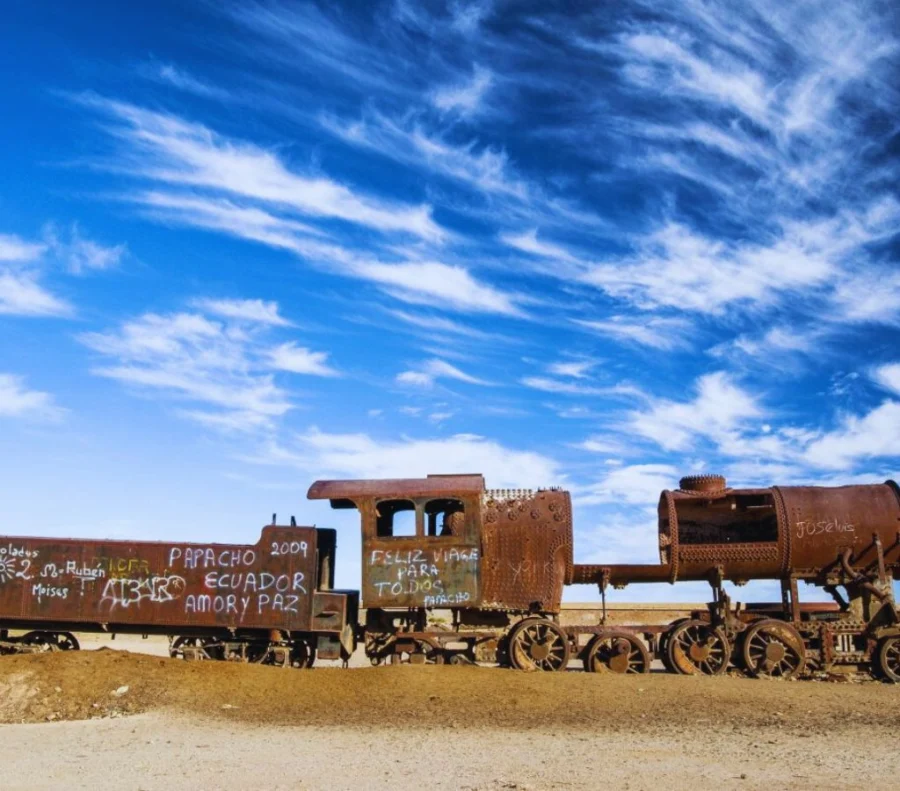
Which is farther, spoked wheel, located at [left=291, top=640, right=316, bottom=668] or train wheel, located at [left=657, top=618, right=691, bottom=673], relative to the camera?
spoked wheel, located at [left=291, top=640, right=316, bottom=668]

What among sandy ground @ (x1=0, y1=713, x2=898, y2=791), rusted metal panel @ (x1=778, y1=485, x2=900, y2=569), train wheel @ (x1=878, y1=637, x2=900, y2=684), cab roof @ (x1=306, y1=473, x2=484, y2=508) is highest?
cab roof @ (x1=306, y1=473, x2=484, y2=508)

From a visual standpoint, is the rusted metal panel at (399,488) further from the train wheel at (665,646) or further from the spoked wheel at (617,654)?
the train wheel at (665,646)

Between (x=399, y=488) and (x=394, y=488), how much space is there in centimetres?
10

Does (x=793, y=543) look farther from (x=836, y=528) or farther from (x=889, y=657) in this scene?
(x=889, y=657)

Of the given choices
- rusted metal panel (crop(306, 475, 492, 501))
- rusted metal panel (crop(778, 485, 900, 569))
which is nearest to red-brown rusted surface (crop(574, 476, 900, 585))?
rusted metal panel (crop(778, 485, 900, 569))

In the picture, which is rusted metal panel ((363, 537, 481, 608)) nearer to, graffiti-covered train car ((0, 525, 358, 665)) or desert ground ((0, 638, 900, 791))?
graffiti-covered train car ((0, 525, 358, 665))

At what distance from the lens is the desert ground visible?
9078 millimetres

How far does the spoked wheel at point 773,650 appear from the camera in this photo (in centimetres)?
1562

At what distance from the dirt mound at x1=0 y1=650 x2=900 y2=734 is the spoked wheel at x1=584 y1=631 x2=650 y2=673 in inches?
31.6

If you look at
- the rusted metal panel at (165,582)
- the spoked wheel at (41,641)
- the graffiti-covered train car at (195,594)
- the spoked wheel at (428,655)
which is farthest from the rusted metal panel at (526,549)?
the spoked wheel at (41,641)

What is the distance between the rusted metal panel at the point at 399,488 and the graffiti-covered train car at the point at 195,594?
806 millimetres

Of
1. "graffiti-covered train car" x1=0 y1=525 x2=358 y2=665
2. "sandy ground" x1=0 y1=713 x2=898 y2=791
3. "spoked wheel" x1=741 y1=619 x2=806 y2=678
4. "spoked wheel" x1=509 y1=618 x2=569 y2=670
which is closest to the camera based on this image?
"sandy ground" x1=0 y1=713 x2=898 y2=791

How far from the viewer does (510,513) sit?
16.2m

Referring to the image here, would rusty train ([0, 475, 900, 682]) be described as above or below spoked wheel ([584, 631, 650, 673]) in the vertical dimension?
above
